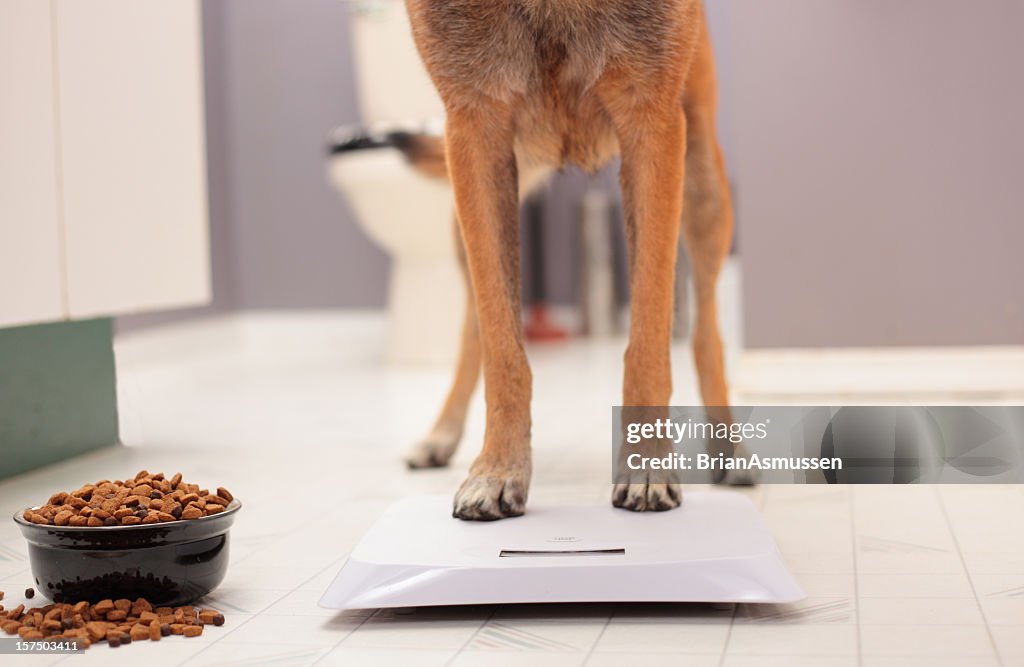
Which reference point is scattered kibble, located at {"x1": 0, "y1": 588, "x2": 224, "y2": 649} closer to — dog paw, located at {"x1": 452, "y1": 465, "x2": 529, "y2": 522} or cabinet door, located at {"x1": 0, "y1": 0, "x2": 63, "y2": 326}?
dog paw, located at {"x1": 452, "y1": 465, "x2": 529, "y2": 522}

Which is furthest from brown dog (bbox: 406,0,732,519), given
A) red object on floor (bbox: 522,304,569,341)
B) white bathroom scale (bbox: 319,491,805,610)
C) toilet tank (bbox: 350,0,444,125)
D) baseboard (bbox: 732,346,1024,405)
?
red object on floor (bbox: 522,304,569,341)

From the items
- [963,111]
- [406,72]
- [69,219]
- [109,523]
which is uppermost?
[406,72]

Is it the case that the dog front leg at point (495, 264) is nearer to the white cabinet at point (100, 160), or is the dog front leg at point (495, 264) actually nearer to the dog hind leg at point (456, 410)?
the dog hind leg at point (456, 410)

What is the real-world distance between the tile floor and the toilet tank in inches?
52.8

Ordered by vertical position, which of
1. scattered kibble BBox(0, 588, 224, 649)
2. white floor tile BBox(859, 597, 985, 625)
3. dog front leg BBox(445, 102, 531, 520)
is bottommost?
white floor tile BBox(859, 597, 985, 625)

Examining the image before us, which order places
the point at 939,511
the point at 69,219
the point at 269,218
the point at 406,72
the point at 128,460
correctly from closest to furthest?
1. the point at 939,511
2. the point at 69,219
3. the point at 128,460
4. the point at 406,72
5. the point at 269,218

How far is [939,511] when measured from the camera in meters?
1.53

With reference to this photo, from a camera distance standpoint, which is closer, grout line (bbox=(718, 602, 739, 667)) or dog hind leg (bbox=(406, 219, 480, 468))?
grout line (bbox=(718, 602, 739, 667))

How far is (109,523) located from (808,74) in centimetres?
194

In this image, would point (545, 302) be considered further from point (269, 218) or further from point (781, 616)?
point (781, 616)

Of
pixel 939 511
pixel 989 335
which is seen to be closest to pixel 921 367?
pixel 989 335

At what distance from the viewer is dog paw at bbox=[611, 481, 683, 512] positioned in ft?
4.31

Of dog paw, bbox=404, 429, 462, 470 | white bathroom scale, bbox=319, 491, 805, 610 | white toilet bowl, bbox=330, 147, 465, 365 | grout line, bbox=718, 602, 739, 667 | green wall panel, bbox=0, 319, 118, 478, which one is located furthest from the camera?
white toilet bowl, bbox=330, 147, 465, 365

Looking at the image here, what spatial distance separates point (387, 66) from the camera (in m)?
3.79
